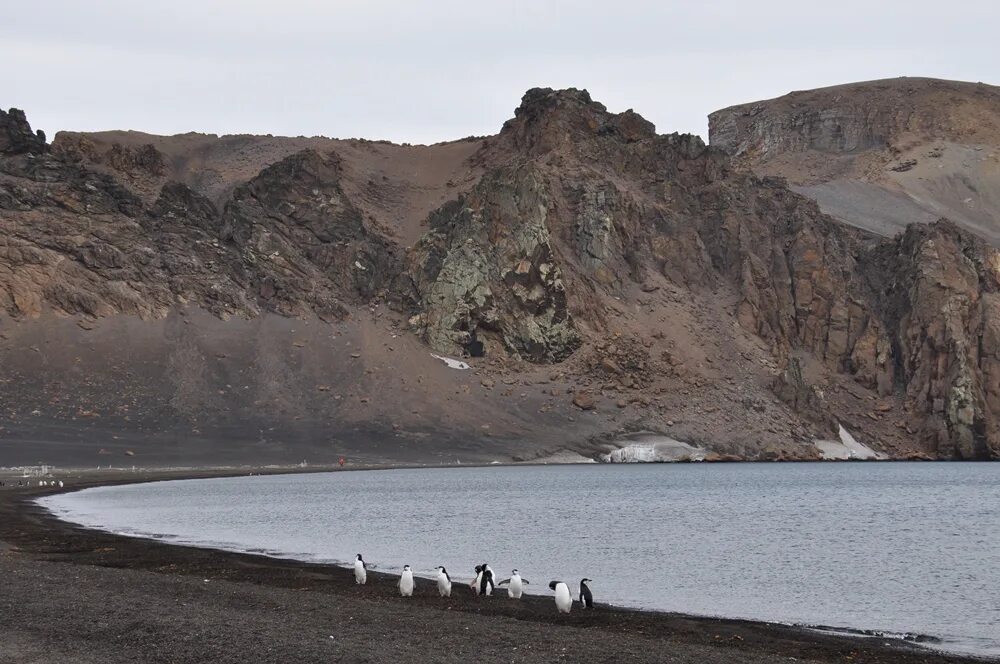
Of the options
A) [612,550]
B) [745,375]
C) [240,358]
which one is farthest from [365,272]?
[612,550]

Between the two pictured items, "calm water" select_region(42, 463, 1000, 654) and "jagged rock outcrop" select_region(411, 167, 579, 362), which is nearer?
"calm water" select_region(42, 463, 1000, 654)

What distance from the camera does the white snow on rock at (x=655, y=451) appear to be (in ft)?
469

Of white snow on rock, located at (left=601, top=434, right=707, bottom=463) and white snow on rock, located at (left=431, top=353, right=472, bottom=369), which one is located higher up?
white snow on rock, located at (left=431, top=353, right=472, bottom=369)

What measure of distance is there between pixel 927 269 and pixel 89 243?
361 ft

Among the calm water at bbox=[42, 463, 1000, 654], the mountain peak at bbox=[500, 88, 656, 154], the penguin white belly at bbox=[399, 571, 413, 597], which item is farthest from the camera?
the mountain peak at bbox=[500, 88, 656, 154]

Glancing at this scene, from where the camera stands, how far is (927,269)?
168500mm

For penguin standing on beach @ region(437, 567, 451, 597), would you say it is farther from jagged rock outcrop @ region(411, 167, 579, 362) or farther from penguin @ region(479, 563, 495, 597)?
jagged rock outcrop @ region(411, 167, 579, 362)

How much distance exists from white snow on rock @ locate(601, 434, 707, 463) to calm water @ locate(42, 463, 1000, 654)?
32947mm

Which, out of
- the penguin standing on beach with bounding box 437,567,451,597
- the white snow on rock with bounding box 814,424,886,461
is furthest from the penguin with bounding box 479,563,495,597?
the white snow on rock with bounding box 814,424,886,461

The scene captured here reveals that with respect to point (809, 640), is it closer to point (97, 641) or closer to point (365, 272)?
point (97, 641)

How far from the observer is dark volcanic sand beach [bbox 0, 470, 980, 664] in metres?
22.4

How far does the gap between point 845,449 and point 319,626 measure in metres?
135

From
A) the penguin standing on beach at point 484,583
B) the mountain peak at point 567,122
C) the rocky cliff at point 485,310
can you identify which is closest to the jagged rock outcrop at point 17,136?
the rocky cliff at point 485,310

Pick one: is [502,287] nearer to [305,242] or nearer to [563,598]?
[305,242]
